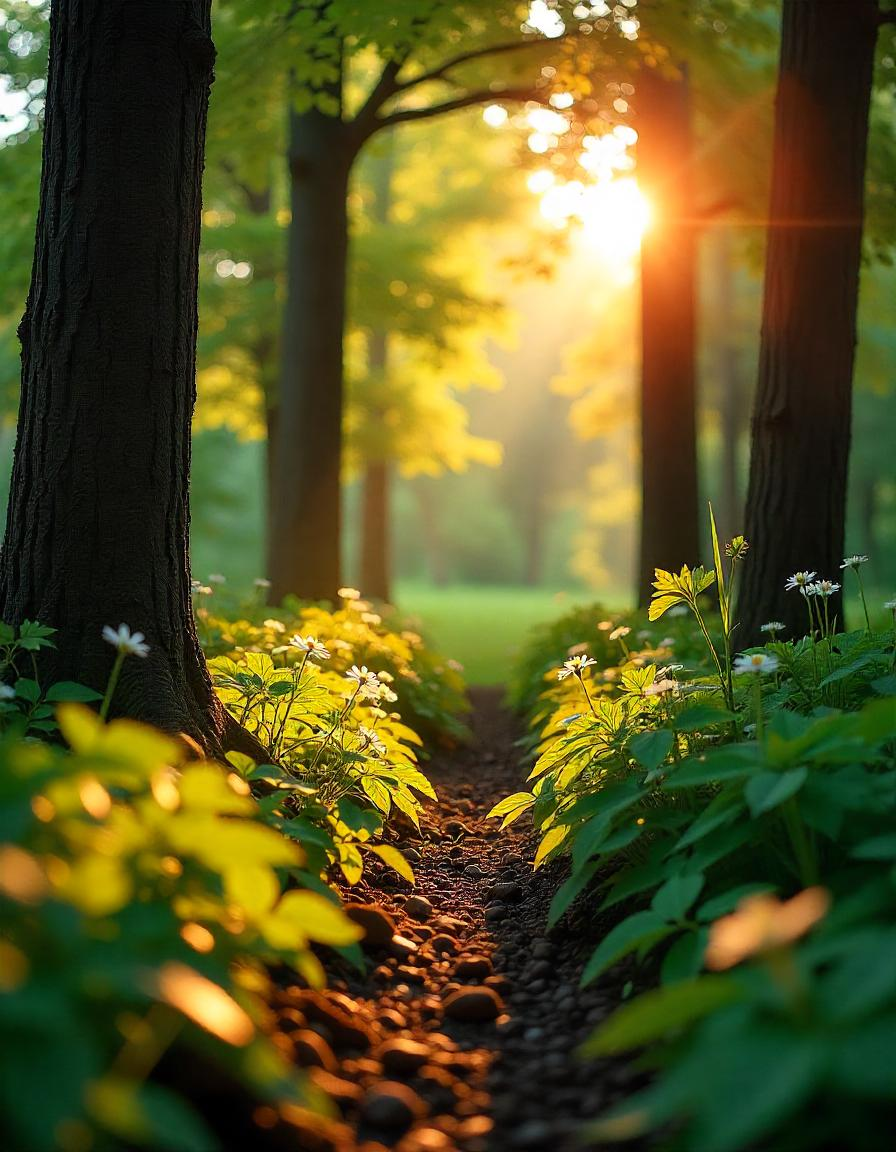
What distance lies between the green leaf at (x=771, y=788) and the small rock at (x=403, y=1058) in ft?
2.76

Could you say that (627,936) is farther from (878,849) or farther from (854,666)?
Answer: (854,666)

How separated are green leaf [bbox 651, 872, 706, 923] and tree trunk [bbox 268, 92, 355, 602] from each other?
20.4 ft

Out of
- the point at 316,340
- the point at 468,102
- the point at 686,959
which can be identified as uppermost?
the point at 468,102

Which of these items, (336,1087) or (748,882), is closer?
(336,1087)

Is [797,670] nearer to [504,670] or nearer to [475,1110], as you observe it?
[475,1110]

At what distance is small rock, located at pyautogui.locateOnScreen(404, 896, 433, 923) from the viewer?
2988 millimetres

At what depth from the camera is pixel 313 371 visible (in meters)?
8.09

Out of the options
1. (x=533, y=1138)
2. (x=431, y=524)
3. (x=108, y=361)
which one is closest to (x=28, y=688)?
→ (x=108, y=361)

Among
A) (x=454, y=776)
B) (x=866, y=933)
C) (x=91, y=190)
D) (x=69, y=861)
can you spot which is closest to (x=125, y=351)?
(x=91, y=190)

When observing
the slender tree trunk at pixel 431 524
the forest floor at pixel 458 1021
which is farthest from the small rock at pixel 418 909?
the slender tree trunk at pixel 431 524

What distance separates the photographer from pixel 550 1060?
2.08 m

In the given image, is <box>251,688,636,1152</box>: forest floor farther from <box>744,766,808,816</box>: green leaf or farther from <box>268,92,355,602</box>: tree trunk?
<box>268,92,355,602</box>: tree trunk

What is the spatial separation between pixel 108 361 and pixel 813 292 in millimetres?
3302

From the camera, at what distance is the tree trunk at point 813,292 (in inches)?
185
